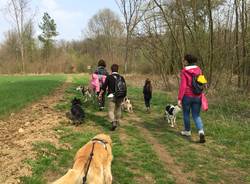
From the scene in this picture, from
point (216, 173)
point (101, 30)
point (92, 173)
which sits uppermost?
point (101, 30)

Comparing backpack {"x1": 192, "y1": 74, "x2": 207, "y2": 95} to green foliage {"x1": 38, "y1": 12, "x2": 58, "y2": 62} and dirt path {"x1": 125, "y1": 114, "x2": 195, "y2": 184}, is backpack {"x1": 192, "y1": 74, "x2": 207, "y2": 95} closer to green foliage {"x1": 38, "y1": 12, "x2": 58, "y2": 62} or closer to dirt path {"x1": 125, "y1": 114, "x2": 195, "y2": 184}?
dirt path {"x1": 125, "y1": 114, "x2": 195, "y2": 184}

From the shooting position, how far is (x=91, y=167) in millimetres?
4410

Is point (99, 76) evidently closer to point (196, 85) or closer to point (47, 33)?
point (196, 85)

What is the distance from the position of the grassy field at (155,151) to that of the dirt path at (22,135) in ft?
0.71

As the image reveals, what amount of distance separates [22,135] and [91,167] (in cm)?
550

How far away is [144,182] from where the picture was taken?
6.20 meters

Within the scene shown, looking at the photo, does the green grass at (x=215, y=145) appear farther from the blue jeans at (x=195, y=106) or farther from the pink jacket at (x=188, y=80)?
the pink jacket at (x=188, y=80)

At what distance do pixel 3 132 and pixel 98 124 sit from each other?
2909mm

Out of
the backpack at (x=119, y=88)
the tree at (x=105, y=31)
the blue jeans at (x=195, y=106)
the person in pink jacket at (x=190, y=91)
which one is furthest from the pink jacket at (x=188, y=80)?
the tree at (x=105, y=31)

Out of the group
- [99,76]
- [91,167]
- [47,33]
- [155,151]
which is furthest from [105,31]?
[91,167]

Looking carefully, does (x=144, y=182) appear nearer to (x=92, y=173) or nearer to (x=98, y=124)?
(x=92, y=173)

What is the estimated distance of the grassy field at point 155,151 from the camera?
21.3ft

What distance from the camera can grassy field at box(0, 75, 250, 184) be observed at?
6492mm

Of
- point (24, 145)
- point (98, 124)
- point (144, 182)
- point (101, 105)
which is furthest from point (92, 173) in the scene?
point (101, 105)
